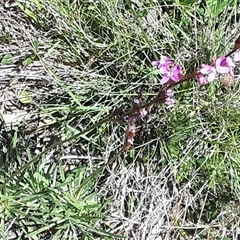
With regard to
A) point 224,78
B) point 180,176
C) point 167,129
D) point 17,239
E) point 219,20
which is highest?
point 219,20

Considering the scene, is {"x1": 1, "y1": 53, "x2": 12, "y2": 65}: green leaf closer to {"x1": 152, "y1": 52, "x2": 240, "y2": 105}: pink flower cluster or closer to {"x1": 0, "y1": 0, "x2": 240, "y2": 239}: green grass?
{"x1": 0, "y1": 0, "x2": 240, "y2": 239}: green grass

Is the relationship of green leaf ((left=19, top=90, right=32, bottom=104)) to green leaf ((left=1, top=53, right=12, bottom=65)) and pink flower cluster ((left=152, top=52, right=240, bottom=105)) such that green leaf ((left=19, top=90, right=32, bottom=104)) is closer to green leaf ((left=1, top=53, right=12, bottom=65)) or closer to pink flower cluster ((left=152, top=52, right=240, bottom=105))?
green leaf ((left=1, top=53, right=12, bottom=65))

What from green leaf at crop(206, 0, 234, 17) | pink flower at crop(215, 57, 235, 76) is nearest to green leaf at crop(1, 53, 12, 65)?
green leaf at crop(206, 0, 234, 17)

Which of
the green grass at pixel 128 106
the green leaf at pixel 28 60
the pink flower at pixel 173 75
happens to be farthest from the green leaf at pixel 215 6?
the pink flower at pixel 173 75

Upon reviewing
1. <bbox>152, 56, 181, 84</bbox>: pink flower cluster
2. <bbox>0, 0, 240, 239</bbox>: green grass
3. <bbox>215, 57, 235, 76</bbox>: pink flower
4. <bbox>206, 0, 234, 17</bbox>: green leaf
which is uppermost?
<bbox>215, 57, 235, 76</bbox>: pink flower

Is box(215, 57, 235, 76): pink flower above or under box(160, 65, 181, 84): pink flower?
above

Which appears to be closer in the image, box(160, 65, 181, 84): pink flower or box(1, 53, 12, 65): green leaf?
box(160, 65, 181, 84): pink flower

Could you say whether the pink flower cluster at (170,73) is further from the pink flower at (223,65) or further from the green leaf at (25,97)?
the green leaf at (25,97)

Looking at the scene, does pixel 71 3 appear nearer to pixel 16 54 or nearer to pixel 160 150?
pixel 16 54

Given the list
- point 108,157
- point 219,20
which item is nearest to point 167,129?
point 108,157
